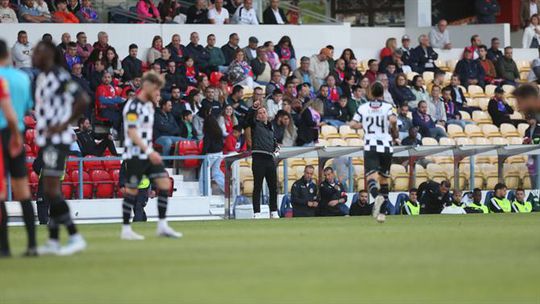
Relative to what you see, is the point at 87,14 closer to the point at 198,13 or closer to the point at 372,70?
the point at 198,13

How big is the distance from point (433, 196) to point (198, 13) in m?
9.86

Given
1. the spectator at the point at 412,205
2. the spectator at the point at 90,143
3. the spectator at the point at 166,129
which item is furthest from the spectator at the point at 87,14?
the spectator at the point at 412,205

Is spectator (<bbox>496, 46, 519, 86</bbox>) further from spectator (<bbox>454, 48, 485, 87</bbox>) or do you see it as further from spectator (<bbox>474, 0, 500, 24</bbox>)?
spectator (<bbox>474, 0, 500, 24</bbox>)

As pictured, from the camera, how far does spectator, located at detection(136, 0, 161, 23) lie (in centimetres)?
3278

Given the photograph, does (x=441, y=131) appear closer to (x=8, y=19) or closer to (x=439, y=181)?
(x=439, y=181)

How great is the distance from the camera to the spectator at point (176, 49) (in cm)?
3051

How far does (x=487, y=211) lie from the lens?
26.1 metres

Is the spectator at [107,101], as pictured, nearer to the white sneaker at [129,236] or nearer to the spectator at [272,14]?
the spectator at [272,14]

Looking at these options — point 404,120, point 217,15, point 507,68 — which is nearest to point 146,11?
point 217,15

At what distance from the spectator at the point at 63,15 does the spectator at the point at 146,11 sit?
1.88m

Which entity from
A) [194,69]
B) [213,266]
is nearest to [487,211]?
[194,69]

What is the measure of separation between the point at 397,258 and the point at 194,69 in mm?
17567

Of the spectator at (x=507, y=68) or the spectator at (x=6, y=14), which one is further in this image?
the spectator at (x=507, y=68)

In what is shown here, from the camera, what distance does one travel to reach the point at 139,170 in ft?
53.0
